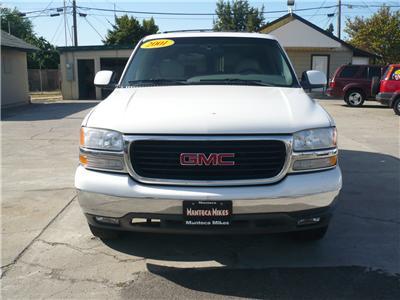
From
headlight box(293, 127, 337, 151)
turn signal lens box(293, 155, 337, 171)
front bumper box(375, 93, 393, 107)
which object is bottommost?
front bumper box(375, 93, 393, 107)

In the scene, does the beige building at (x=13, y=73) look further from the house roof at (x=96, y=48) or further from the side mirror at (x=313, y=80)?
the side mirror at (x=313, y=80)

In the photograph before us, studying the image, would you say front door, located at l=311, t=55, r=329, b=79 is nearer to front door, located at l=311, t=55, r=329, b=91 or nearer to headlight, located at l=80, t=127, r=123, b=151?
front door, located at l=311, t=55, r=329, b=91

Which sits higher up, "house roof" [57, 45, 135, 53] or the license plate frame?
"house roof" [57, 45, 135, 53]

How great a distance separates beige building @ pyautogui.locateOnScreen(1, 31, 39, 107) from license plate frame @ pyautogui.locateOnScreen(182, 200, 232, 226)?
1885cm

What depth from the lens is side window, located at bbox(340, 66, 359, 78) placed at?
20.4m

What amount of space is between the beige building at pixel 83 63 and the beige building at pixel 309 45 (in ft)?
30.2

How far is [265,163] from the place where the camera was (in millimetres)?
3371

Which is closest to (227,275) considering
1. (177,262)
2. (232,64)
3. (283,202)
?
(177,262)

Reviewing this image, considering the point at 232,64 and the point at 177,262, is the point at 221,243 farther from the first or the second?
the point at 232,64

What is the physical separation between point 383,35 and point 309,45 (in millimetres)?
11647

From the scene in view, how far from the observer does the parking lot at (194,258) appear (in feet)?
11.3

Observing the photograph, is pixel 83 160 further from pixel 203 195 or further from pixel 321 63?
pixel 321 63

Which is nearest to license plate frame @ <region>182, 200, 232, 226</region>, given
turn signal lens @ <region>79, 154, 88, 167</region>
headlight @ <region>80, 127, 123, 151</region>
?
headlight @ <region>80, 127, 123, 151</region>

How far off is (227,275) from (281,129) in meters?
1.25
